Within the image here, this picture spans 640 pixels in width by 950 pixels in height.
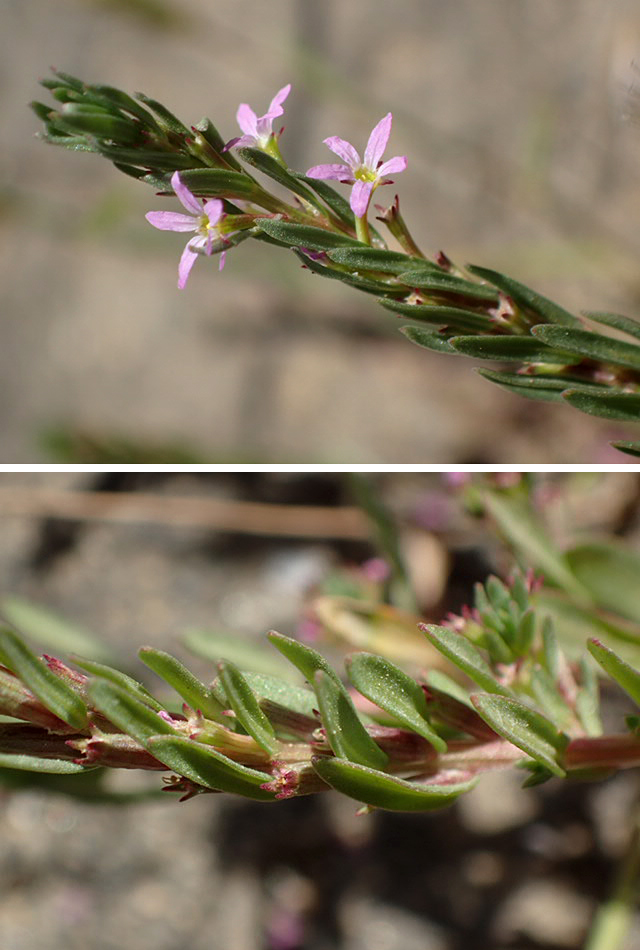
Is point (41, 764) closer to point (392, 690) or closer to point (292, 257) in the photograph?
point (392, 690)

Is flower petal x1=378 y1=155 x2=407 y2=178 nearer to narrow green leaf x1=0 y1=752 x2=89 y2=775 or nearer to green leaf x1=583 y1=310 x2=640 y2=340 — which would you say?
green leaf x1=583 y1=310 x2=640 y2=340

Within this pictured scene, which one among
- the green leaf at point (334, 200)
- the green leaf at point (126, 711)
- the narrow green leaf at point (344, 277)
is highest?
the green leaf at point (334, 200)

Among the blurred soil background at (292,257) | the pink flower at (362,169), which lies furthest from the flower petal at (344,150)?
the blurred soil background at (292,257)

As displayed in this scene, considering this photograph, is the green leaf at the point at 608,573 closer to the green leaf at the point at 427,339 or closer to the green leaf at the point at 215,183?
the green leaf at the point at 427,339

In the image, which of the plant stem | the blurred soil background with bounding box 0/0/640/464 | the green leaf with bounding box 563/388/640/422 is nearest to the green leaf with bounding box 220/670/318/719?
the green leaf with bounding box 563/388/640/422

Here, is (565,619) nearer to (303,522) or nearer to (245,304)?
(303,522)

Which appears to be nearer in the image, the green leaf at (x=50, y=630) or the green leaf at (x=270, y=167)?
the green leaf at (x=270, y=167)
